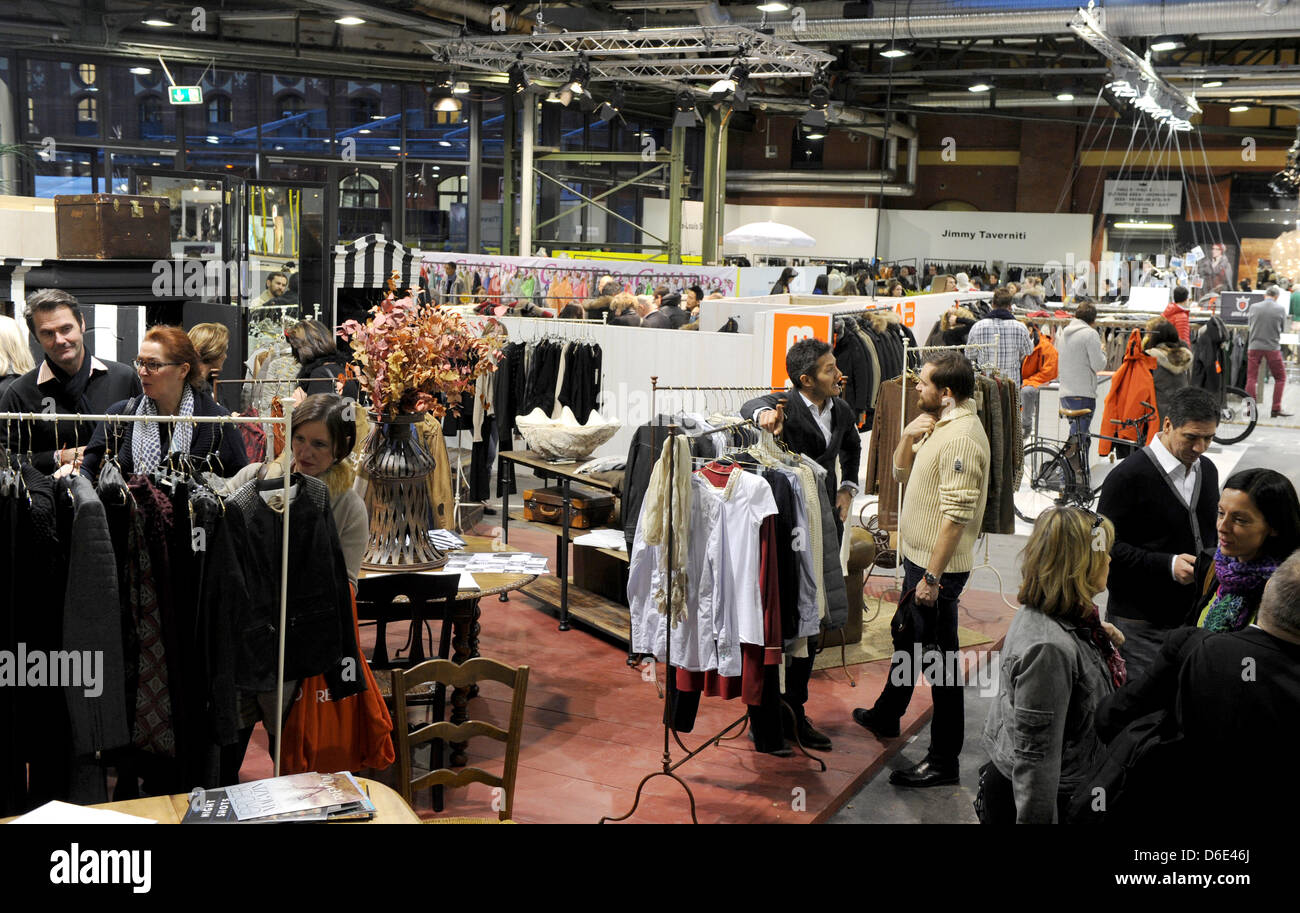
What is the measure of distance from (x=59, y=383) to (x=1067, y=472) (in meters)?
6.97

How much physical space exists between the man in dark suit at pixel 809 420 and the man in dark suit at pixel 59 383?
2.65 metres

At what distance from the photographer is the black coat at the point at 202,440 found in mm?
3857

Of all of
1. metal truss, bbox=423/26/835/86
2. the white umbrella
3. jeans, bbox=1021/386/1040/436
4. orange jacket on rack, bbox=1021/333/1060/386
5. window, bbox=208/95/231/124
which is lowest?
jeans, bbox=1021/386/1040/436

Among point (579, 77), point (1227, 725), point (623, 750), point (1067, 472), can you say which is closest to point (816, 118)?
point (579, 77)

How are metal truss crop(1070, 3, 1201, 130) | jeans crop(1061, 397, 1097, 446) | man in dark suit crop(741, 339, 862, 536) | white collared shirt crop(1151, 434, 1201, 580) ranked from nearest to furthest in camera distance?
white collared shirt crop(1151, 434, 1201, 580) < man in dark suit crop(741, 339, 862, 536) < jeans crop(1061, 397, 1097, 446) < metal truss crop(1070, 3, 1201, 130)

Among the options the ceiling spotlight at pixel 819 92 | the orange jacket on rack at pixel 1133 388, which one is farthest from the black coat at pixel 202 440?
the ceiling spotlight at pixel 819 92

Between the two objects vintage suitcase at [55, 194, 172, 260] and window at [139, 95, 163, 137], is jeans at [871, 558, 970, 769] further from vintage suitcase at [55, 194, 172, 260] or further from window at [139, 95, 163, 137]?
window at [139, 95, 163, 137]

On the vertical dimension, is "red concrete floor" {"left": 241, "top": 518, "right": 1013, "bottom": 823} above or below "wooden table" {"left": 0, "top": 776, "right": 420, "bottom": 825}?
below

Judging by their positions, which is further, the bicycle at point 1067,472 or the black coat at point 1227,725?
the bicycle at point 1067,472

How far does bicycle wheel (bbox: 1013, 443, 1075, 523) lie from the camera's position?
8.91 m

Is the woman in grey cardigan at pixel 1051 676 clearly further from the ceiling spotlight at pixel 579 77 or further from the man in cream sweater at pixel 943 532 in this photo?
the ceiling spotlight at pixel 579 77

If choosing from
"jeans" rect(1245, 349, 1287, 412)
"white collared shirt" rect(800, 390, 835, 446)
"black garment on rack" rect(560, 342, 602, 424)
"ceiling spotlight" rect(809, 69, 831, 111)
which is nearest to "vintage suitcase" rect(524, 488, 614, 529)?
"white collared shirt" rect(800, 390, 835, 446)

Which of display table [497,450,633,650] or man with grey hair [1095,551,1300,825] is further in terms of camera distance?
display table [497,450,633,650]

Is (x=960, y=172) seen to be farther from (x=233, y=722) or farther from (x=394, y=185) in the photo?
(x=233, y=722)
